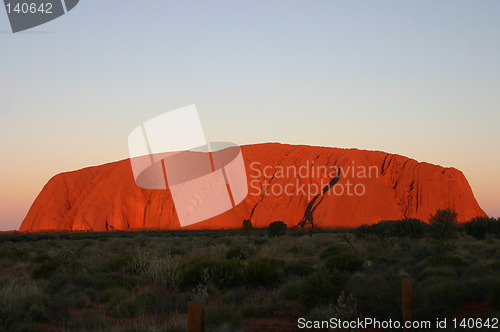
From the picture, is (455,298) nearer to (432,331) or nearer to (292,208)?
(432,331)

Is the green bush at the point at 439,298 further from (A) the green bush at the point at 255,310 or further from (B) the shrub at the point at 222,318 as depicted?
(B) the shrub at the point at 222,318

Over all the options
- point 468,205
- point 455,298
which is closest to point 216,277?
point 455,298

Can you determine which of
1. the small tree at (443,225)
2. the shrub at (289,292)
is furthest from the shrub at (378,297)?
the small tree at (443,225)

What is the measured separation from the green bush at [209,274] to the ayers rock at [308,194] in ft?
166

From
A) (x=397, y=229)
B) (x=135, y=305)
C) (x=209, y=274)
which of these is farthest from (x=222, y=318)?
(x=397, y=229)

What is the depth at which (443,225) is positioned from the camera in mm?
29281

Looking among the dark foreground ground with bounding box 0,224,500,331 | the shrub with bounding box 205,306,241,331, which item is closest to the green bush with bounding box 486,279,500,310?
the dark foreground ground with bounding box 0,224,500,331

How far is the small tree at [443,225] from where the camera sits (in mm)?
28891

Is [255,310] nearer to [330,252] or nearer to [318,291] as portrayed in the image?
[318,291]

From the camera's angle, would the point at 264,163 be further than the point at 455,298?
Yes

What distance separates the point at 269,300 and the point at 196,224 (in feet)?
192

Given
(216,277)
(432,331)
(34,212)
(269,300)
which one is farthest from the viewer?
(34,212)

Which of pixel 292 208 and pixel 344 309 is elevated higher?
pixel 344 309

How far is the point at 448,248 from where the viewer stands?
19.5 meters
